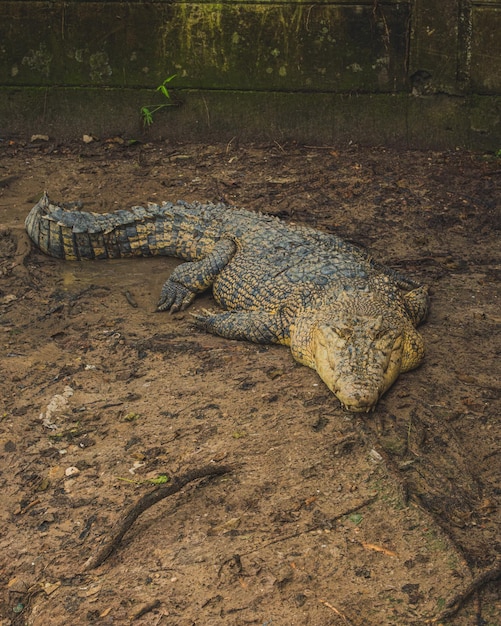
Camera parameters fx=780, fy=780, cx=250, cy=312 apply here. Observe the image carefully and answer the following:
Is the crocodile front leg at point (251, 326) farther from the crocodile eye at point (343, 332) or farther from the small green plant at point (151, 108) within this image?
the small green plant at point (151, 108)

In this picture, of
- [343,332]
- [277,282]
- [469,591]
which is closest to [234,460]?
[343,332]

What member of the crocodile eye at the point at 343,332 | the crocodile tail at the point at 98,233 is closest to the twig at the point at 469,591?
the crocodile eye at the point at 343,332

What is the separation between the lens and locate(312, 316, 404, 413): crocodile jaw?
4.11 meters

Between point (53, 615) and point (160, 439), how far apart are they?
1.15m

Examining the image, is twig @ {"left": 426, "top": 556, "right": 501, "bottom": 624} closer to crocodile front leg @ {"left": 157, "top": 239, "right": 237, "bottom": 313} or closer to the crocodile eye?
the crocodile eye

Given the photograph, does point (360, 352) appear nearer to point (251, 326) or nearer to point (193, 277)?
point (251, 326)

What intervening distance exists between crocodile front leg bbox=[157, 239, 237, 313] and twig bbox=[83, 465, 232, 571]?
203 cm

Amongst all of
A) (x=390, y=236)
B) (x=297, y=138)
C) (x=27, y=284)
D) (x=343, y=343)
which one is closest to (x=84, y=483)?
(x=343, y=343)

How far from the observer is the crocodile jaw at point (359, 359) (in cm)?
411

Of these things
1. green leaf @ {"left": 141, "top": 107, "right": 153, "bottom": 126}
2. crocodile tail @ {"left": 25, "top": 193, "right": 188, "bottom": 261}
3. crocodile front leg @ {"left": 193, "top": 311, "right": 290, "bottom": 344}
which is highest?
green leaf @ {"left": 141, "top": 107, "right": 153, "bottom": 126}

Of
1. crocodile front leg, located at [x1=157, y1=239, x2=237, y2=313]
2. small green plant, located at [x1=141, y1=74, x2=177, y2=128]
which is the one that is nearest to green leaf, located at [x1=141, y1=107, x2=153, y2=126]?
small green plant, located at [x1=141, y1=74, x2=177, y2=128]

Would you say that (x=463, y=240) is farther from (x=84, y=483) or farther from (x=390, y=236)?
(x=84, y=483)

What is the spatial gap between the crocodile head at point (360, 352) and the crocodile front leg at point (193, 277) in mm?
1204

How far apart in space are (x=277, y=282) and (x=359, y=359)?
1113mm
